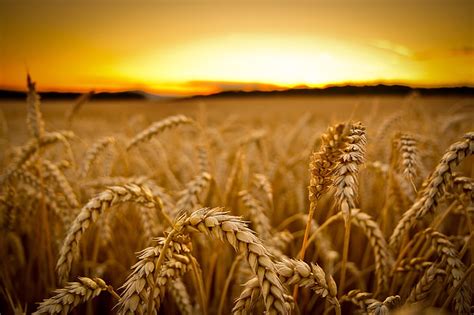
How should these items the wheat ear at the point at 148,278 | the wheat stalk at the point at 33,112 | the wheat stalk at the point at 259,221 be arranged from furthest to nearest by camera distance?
the wheat stalk at the point at 33,112
the wheat stalk at the point at 259,221
the wheat ear at the point at 148,278

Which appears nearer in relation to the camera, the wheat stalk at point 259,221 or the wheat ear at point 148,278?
the wheat ear at point 148,278

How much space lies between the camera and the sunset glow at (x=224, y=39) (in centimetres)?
312

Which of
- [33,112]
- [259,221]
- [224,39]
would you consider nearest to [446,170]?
[259,221]

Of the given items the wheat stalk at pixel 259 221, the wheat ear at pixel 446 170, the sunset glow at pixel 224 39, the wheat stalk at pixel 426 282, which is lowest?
the wheat stalk at pixel 426 282

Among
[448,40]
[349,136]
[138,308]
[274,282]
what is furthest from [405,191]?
[448,40]

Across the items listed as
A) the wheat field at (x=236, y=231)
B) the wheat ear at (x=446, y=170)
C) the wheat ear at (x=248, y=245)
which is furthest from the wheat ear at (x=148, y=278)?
the wheat ear at (x=446, y=170)

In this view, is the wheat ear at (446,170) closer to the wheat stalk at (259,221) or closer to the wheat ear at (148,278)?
the wheat stalk at (259,221)

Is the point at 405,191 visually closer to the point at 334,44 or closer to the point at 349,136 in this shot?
the point at 349,136

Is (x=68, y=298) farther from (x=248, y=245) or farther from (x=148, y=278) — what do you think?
(x=248, y=245)

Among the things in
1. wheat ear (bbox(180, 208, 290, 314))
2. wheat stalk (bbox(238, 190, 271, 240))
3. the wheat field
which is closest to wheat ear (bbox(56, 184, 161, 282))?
the wheat field

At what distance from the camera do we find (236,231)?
930 mm

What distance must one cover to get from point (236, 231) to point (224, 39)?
10.9ft

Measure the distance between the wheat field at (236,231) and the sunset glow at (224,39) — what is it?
645mm

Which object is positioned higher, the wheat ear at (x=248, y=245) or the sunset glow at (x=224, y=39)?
the sunset glow at (x=224, y=39)
